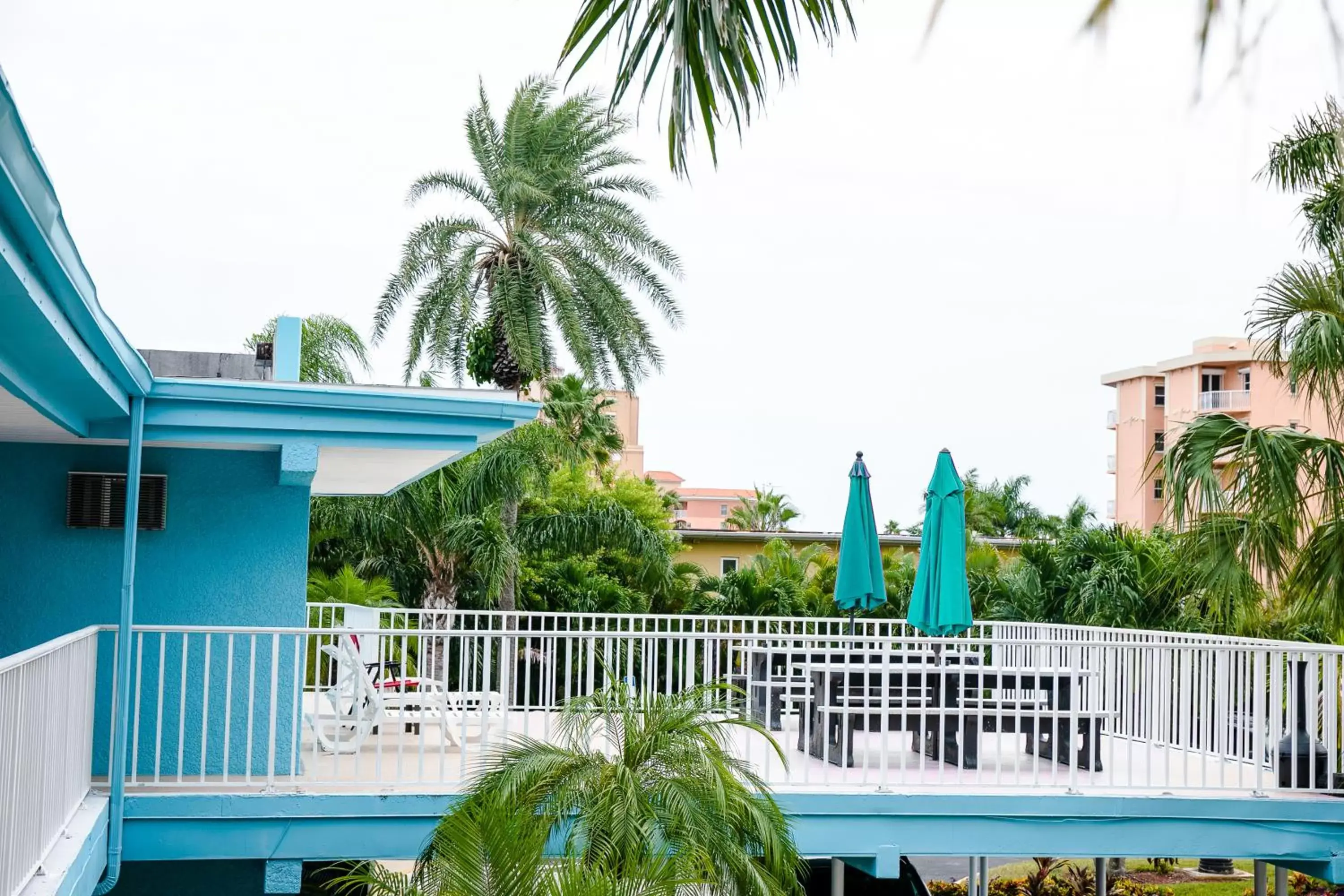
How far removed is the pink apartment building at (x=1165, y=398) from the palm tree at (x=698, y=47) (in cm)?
5169

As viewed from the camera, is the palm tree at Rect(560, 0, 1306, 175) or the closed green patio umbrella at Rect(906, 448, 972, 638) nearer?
the palm tree at Rect(560, 0, 1306, 175)

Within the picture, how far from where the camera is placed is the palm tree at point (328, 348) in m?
23.1

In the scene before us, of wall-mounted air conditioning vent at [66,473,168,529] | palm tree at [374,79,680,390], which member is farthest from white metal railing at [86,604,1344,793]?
palm tree at [374,79,680,390]

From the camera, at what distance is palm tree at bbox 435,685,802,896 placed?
704 centimetres

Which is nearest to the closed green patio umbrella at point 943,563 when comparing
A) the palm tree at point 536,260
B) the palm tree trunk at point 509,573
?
the palm tree trunk at point 509,573

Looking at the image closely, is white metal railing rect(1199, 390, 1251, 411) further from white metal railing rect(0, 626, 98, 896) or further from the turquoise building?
white metal railing rect(0, 626, 98, 896)

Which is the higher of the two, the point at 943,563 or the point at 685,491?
the point at 685,491

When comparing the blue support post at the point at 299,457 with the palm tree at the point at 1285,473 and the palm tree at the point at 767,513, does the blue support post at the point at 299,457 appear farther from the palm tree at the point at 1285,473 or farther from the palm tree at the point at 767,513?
the palm tree at the point at 767,513

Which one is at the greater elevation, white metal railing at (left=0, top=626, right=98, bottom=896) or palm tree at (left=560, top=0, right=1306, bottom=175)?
palm tree at (left=560, top=0, right=1306, bottom=175)

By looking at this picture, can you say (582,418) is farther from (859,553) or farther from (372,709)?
(372,709)

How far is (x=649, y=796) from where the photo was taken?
7.33 metres

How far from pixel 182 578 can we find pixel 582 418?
17066 mm

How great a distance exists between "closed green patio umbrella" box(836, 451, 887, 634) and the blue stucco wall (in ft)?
16.4

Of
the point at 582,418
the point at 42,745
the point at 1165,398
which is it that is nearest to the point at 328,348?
the point at 582,418
